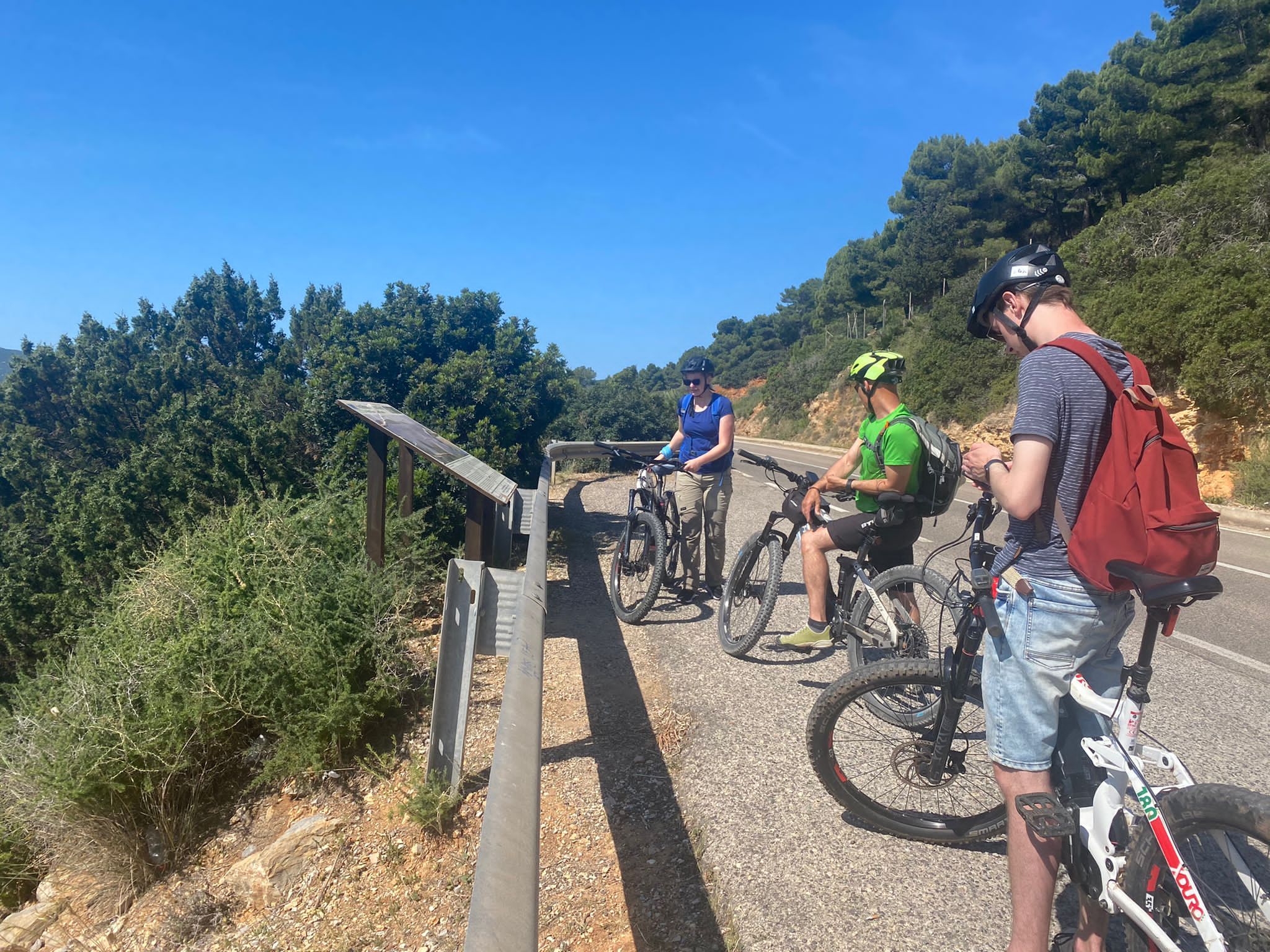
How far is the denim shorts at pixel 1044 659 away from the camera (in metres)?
2.09

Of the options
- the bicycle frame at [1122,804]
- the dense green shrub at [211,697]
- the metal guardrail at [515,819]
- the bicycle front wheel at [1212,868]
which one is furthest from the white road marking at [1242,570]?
the dense green shrub at [211,697]

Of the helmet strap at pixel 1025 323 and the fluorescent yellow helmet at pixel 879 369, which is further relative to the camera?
the fluorescent yellow helmet at pixel 879 369

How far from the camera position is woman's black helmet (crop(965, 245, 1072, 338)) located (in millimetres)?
2221

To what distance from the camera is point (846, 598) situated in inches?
183

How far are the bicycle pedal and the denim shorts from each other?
0.08 metres

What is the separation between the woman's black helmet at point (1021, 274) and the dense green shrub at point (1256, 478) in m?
14.0

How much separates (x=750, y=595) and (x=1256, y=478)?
1253 centimetres

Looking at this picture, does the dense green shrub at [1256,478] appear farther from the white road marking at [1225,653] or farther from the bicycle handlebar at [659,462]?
the bicycle handlebar at [659,462]

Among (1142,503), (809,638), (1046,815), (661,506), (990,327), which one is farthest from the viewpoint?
(661,506)

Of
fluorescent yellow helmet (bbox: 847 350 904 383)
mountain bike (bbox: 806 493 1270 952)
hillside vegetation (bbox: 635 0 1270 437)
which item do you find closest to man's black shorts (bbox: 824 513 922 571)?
fluorescent yellow helmet (bbox: 847 350 904 383)

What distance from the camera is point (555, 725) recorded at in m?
4.22

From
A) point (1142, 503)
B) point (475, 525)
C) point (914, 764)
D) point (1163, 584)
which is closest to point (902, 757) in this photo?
point (914, 764)

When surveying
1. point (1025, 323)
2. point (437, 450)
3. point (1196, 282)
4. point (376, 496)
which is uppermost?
point (1196, 282)

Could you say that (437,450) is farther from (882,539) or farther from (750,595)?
(882,539)
